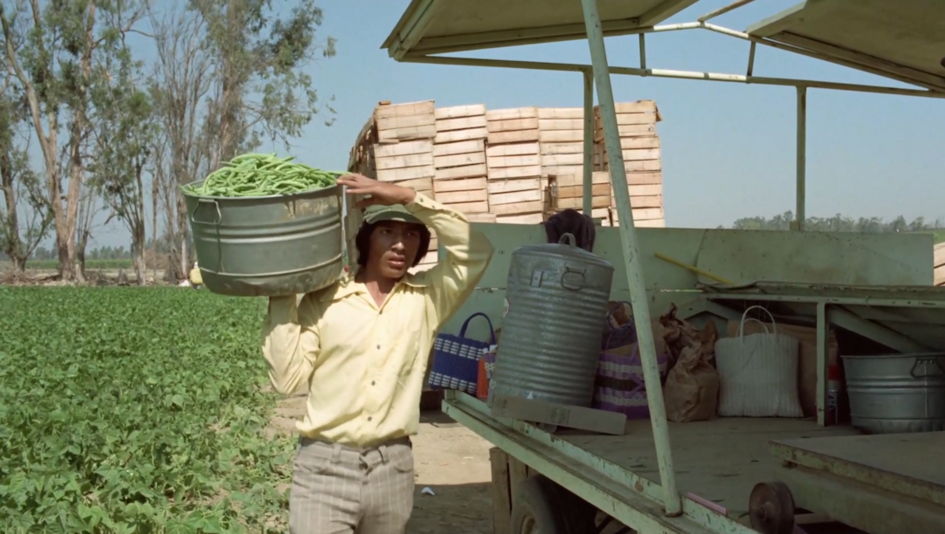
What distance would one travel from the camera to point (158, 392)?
9273 mm

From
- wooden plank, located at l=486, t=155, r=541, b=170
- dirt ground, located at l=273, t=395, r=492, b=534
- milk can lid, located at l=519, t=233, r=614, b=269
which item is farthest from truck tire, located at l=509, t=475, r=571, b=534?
wooden plank, located at l=486, t=155, r=541, b=170

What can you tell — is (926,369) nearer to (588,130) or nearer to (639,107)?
(588,130)

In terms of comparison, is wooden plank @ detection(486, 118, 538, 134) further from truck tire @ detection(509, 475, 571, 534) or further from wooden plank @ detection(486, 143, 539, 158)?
truck tire @ detection(509, 475, 571, 534)

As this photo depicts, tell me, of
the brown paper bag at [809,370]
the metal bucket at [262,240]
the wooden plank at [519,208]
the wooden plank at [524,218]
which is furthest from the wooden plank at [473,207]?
the metal bucket at [262,240]

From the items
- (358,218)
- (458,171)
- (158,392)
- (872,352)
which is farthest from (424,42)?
(358,218)

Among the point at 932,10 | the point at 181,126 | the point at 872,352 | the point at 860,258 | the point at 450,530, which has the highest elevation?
the point at 181,126

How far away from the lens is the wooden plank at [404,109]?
39.0 feet

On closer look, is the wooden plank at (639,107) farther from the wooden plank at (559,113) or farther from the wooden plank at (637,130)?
the wooden plank at (559,113)

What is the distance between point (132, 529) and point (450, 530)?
208cm

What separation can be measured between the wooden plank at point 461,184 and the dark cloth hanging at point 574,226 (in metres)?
6.40

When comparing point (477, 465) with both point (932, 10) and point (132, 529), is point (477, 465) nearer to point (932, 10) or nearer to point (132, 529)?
point (132, 529)

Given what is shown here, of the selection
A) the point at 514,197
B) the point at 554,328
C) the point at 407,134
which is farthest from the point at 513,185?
the point at 554,328

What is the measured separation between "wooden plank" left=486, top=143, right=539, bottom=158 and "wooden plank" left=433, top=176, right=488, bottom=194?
0.46 m

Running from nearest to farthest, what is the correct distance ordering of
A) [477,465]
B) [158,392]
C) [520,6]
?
[520,6], [477,465], [158,392]
